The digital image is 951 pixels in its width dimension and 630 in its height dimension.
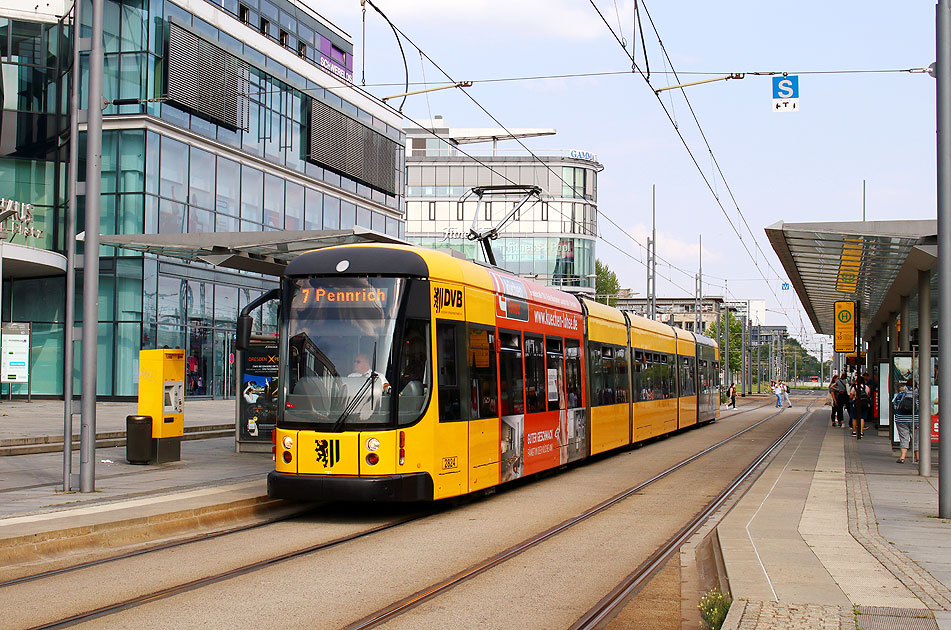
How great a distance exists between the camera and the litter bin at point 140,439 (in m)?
16.8

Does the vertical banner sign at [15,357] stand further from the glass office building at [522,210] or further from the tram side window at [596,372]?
the glass office building at [522,210]

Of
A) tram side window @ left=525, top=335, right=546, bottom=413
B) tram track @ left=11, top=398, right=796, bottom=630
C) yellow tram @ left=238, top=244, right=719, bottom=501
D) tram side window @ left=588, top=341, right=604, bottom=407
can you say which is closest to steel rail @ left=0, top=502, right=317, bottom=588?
tram track @ left=11, top=398, right=796, bottom=630

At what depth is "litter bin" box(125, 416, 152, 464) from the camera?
663 inches

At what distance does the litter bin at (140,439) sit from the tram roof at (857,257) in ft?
34.8

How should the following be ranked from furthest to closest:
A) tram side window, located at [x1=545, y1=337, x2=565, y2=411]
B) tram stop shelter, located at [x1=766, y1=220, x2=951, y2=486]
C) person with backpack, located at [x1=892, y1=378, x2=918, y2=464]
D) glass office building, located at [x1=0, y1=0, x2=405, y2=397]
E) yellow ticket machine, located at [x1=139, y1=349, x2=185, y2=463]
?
glass office building, located at [x1=0, y1=0, x2=405, y2=397]
person with backpack, located at [x1=892, y1=378, x2=918, y2=464]
yellow ticket machine, located at [x1=139, y1=349, x2=185, y2=463]
tram side window, located at [x1=545, y1=337, x2=565, y2=411]
tram stop shelter, located at [x1=766, y1=220, x2=951, y2=486]

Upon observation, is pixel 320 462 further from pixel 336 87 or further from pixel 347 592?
pixel 336 87

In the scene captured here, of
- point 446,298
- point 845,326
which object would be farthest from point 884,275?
point 446,298

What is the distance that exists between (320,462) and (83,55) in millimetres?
27567

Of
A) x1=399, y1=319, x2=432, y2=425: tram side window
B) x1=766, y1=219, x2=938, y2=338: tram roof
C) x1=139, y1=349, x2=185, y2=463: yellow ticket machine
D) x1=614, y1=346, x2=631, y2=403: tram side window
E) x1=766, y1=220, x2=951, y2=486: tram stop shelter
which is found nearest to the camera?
x1=399, y1=319, x2=432, y2=425: tram side window

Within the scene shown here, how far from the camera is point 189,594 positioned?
7.66 m

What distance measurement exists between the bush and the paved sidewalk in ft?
0.28

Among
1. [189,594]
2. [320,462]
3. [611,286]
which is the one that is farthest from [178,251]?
[611,286]

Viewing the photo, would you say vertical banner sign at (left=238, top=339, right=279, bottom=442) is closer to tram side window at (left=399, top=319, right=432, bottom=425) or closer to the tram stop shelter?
tram side window at (left=399, top=319, right=432, bottom=425)

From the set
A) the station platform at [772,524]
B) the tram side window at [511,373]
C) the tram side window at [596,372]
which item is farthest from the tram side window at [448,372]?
the tram side window at [596,372]
